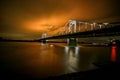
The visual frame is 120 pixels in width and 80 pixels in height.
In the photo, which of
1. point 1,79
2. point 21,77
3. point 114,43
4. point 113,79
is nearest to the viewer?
point 113,79

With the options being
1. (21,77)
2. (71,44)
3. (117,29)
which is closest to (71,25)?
(71,44)

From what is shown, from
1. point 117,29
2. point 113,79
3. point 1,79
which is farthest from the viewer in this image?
point 117,29

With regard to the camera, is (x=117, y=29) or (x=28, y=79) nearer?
(x=28, y=79)

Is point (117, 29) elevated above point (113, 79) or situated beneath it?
elevated above

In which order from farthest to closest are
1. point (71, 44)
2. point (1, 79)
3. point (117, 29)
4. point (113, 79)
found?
Answer: point (71, 44)
point (117, 29)
point (1, 79)
point (113, 79)

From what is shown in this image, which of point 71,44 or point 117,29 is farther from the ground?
point 117,29

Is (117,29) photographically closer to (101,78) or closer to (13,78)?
(101,78)

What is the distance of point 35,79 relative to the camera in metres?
8.09

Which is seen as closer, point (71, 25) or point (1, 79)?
point (1, 79)

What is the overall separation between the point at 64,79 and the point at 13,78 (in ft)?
10.9

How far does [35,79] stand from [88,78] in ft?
10.6

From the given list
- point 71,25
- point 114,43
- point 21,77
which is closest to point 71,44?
point 71,25

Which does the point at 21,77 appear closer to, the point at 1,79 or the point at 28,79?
the point at 28,79

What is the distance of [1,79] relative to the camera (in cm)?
779
